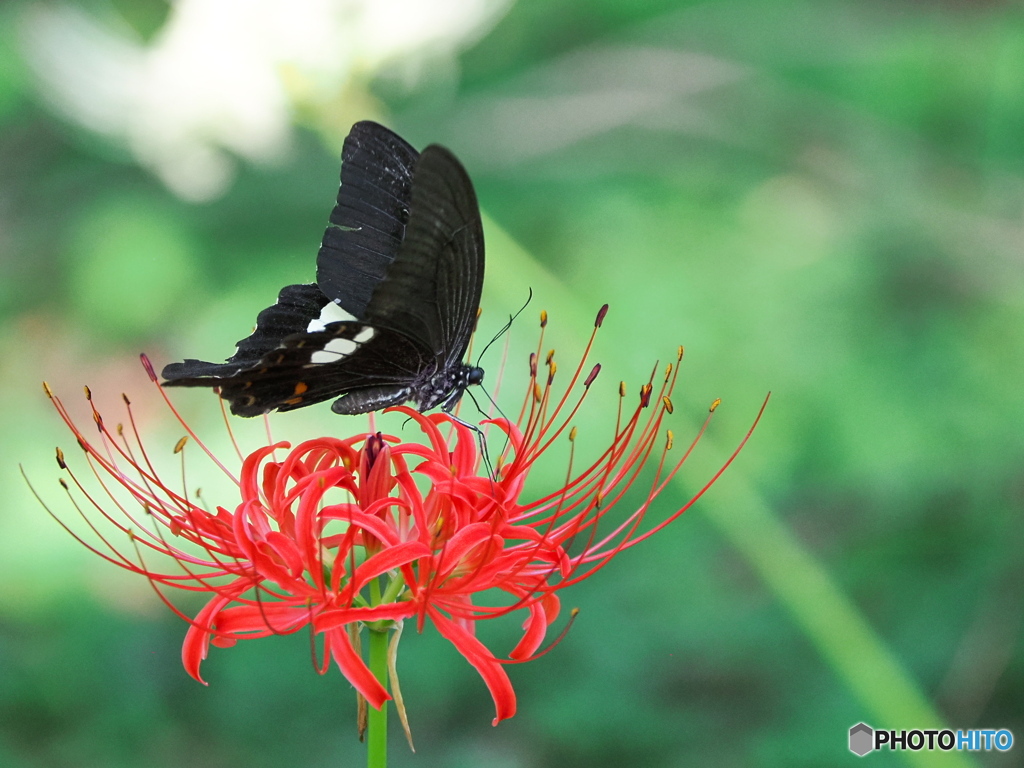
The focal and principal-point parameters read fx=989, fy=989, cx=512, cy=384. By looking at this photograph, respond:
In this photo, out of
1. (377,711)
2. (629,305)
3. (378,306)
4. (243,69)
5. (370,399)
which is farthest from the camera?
(629,305)

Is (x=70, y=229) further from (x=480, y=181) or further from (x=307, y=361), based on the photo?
(x=307, y=361)

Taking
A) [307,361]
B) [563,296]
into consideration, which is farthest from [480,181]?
[307,361]

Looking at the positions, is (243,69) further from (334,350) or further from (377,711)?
(377,711)

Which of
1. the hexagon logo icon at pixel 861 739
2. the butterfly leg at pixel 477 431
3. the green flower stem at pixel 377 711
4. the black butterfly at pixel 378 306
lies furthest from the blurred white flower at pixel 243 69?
the hexagon logo icon at pixel 861 739

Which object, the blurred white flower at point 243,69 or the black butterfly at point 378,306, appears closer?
the black butterfly at point 378,306

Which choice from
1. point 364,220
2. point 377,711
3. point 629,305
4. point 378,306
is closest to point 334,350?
point 378,306

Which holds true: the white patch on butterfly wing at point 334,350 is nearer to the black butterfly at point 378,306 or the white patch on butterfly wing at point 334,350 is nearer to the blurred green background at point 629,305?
the black butterfly at point 378,306

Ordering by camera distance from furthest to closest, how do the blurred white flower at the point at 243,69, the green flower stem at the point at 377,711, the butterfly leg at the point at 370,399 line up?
the blurred white flower at the point at 243,69, the butterfly leg at the point at 370,399, the green flower stem at the point at 377,711
